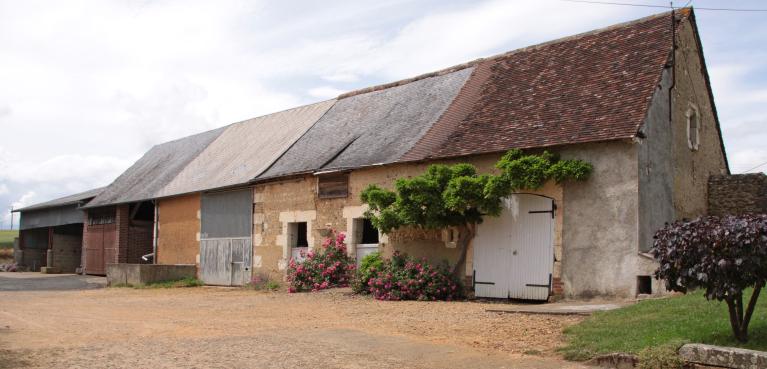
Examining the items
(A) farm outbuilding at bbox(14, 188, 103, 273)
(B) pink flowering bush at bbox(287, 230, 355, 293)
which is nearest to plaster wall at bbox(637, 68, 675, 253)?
(B) pink flowering bush at bbox(287, 230, 355, 293)

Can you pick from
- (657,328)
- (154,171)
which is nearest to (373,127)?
(657,328)

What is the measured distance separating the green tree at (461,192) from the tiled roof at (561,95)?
46 centimetres

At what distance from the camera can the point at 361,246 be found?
16.8m

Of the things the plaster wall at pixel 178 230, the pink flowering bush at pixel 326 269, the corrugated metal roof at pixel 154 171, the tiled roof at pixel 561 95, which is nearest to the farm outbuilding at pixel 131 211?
the corrugated metal roof at pixel 154 171

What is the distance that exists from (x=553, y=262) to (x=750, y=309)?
6.13 meters

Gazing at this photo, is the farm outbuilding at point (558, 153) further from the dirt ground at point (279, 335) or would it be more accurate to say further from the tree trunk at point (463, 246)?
the dirt ground at point (279, 335)

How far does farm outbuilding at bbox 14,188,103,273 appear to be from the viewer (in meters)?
31.0

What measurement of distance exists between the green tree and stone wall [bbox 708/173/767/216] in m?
5.05

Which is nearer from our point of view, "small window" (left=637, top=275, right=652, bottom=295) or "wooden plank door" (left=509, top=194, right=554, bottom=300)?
"small window" (left=637, top=275, right=652, bottom=295)

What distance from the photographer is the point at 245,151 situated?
2259 cm

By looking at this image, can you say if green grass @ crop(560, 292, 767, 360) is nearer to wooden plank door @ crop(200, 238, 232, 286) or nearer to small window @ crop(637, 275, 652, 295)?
small window @ crop(637, 275, 652, 295)

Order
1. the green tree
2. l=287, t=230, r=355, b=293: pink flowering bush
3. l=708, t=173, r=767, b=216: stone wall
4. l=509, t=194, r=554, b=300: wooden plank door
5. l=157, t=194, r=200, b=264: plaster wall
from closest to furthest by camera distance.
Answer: the green tree < l=509, t=194, r=554, b=300: wooden plank door < l=708, t=173, r=767, b=216: stone wall < l=287, t=230, r=355, b=293: pink flowering bush < l=157, t=194, r=200, b=264: plaster wall

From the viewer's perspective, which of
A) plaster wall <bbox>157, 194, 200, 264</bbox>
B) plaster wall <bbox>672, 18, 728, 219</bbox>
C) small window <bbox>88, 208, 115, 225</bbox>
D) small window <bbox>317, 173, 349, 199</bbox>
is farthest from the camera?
small window <bbox>88, 208, 115, 225</bbox>

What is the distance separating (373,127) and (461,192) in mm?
5732
